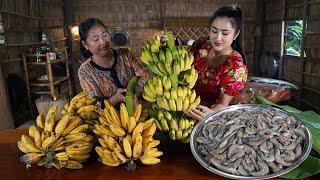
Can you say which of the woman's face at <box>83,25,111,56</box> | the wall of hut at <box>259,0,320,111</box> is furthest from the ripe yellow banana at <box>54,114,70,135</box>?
the wall of hut at <box>259,0,320,111</box>

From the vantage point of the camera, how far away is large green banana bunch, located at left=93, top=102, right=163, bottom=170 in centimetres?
106

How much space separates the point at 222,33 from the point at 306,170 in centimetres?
85

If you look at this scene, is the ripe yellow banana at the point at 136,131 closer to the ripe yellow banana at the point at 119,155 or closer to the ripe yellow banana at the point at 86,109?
the ripe yellow banana at the point at 119,155

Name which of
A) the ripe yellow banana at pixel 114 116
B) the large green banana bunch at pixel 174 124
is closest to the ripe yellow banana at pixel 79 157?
the ripe yellow banana at pixel 114 116

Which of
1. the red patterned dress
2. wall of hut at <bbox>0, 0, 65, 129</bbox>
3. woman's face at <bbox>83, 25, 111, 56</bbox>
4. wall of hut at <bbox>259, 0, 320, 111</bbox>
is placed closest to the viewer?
the red patterned dress

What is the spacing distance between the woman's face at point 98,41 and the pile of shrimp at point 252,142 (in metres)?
1.04

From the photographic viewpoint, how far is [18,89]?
14.8 ft

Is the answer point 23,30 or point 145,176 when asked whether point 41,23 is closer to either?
point 23,30

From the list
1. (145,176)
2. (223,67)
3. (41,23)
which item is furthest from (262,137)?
(41,23)

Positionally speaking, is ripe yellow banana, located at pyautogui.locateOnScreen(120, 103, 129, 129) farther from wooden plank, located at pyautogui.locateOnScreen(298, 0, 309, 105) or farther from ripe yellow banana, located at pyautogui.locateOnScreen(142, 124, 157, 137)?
wooden plank, located at pyautogui.locateOnScreen(298, 0, 309, 105)

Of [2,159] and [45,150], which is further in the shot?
[2,159]

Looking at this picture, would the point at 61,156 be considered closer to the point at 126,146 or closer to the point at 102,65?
the point at 126,146

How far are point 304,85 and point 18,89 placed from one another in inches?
207

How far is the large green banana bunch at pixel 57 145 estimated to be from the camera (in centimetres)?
110
